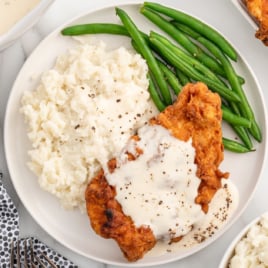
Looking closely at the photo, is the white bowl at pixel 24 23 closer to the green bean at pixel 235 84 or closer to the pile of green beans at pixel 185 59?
the pile of green beans at pixel 185 59

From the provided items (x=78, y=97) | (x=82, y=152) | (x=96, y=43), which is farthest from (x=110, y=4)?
(x=82, y=152)

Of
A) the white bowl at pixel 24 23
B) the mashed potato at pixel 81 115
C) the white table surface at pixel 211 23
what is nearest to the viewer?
the white bowl at pixel 24 23

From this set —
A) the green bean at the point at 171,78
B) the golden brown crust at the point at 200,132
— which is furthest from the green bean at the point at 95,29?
the golden brown crust at the point at 200,132

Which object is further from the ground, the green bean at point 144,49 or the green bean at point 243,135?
the green bean at point 144,49

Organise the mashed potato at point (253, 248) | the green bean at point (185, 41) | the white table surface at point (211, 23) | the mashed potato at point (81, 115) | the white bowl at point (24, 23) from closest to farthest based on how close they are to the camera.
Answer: the white bowl at point (24, 23) < the mashed potato at point (253, 248) < the mashed potato at point (81, 115) < the green bean at point (185, 41) < the white table surface at point (211, 23)

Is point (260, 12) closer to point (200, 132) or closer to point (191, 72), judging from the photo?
point (191, 72)

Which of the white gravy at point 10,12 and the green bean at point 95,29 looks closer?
the white gravy at point 10,12
